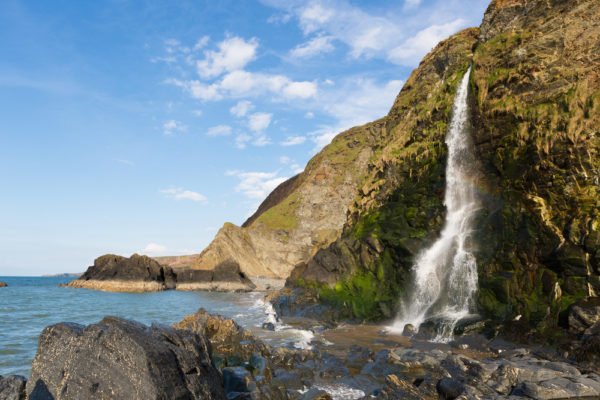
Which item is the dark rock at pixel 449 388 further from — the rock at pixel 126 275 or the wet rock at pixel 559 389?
the rock at pixel 126 275

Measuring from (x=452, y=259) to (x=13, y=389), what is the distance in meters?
23.7

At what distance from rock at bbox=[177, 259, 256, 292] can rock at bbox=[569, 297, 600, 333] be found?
5853 cm

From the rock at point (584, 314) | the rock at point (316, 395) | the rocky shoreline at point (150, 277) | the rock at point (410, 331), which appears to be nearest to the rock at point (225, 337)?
the rock at point (316, 395)

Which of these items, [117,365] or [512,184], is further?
[512,184]

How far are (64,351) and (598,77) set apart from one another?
26.8 meters

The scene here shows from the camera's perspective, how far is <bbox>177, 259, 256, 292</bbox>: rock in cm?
6911

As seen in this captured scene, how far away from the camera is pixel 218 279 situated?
233 feet

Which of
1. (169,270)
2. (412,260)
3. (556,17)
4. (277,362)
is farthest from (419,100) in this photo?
(169,270)

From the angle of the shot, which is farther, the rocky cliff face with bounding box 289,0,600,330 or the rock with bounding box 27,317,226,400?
the rocky cliff face with bounding box 289,0,600,330

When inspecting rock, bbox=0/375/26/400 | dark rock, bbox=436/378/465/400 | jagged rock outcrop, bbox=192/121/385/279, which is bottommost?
dark rock, bbox=436/378/465/400

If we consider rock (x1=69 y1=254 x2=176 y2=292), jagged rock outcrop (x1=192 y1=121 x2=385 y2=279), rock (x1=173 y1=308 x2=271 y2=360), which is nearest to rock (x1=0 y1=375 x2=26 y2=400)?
rock (x1=173 y1=308 x2=271 y2=360)

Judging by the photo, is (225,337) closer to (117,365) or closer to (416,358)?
(416,358)

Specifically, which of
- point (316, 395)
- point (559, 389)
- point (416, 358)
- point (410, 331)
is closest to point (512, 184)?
point (410, 331)

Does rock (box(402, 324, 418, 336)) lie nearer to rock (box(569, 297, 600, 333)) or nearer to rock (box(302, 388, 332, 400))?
rock (box(569, 297, 600, 333))
